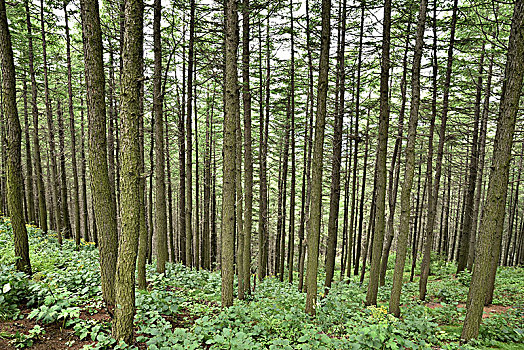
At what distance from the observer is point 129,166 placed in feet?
14.3

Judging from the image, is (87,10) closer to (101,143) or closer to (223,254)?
(101,143)

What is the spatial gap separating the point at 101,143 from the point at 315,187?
17.0 ft

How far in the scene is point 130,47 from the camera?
419cm

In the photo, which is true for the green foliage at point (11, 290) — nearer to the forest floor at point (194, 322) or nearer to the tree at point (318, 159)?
the forest floor at point (194, 322)

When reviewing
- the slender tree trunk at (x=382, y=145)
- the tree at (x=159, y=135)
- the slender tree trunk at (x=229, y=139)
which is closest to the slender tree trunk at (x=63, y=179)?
the tree at (x=159, y=135)

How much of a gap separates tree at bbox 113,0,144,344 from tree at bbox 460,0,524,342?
755 cm

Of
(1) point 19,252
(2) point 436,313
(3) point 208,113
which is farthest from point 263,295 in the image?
(3) point 208,113

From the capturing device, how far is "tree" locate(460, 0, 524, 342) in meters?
5.61

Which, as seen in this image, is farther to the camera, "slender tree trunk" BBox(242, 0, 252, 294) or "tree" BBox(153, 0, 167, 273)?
"slender tree trunk" BBox(242, 0, 252, 294)

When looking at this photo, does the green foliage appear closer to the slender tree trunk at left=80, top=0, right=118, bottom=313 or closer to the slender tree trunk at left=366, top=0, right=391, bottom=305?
the slender tree trunk at left=80, top=0, right=118, bottom=313

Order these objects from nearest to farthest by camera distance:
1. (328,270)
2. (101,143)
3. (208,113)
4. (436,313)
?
(101,143)
(436,313)
(328,270)
(208,113)

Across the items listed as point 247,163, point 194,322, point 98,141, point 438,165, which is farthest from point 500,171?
point 98,141

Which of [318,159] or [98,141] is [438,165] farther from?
[98,141]

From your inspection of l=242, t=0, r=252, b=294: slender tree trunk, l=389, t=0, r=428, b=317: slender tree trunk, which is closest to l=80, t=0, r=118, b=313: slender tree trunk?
l=242, t=0, r=252, b=294: slender tree trunk
